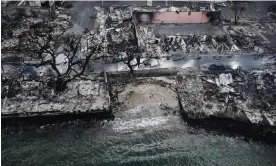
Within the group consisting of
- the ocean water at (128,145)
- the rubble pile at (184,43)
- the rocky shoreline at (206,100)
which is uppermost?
the rubble pile at (184,43)

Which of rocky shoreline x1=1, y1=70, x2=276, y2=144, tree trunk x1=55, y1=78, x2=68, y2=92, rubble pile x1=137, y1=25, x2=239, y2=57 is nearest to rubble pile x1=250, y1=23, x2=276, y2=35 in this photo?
rubble pile x1=137, y1=25, x2=239, y2=57

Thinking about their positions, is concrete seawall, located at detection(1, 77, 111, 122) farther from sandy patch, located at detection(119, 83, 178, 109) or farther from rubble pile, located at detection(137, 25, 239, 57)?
rubble pile, located at detection(137, 25, 239, 57)

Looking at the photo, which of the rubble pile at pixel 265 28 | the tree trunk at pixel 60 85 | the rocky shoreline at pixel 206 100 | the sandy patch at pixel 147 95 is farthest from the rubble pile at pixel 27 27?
the rubble pile at pixel 265 28

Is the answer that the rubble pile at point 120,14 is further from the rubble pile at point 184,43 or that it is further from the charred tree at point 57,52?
the charred tree at point 57,52

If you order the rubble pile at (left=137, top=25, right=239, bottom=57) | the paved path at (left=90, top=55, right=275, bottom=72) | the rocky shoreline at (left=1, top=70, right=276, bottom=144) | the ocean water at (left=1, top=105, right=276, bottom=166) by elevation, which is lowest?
the ocean water at (left=1, top=105, right=276, bottom=166)

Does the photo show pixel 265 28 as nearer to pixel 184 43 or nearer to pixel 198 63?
pixel 184 43

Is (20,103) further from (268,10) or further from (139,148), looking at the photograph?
(268,10)
